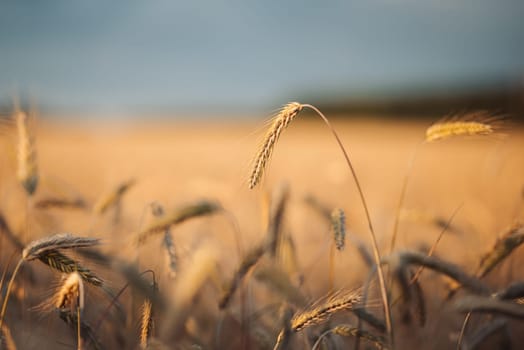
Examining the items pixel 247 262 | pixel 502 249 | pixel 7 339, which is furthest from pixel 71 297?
pixel 502 249

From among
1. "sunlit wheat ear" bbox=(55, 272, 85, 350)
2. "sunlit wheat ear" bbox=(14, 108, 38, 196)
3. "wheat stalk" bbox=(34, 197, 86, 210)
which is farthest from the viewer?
"wheat stalk" bbox=(34, 197, 86, 210)

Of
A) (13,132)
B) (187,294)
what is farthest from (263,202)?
(13,132)

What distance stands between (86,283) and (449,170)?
11849 millimetres

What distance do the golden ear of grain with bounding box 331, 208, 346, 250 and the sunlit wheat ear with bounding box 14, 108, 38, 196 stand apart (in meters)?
1.53

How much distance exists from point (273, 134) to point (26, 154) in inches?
55.1

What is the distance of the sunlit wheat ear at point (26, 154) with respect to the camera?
2.10 meters

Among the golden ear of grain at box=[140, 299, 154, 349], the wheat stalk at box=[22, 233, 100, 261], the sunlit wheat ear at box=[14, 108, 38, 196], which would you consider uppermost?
the sunlit wheat ear at box=[14, 108, 38, 196]

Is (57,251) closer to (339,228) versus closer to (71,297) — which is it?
(71,297)

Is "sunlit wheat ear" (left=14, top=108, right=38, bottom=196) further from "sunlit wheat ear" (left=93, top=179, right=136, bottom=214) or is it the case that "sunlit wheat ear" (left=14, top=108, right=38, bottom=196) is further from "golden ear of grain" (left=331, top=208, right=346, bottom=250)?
"golden ear of grain" (left=331, top=208, right=346, bottom=250)

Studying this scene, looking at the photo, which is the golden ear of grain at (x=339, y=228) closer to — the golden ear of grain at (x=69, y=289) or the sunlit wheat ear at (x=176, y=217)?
the sunlit wheat ear at (x=176, y=217)

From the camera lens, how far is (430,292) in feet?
10.7

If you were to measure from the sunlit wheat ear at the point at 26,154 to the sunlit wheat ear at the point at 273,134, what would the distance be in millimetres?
1290

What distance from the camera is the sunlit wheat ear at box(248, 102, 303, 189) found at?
4.98 ft

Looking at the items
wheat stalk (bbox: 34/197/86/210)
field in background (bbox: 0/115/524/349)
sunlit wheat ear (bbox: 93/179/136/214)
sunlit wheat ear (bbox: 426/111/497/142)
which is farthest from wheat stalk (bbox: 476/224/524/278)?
wheat stalk (bbox: 34/197/86/210)
